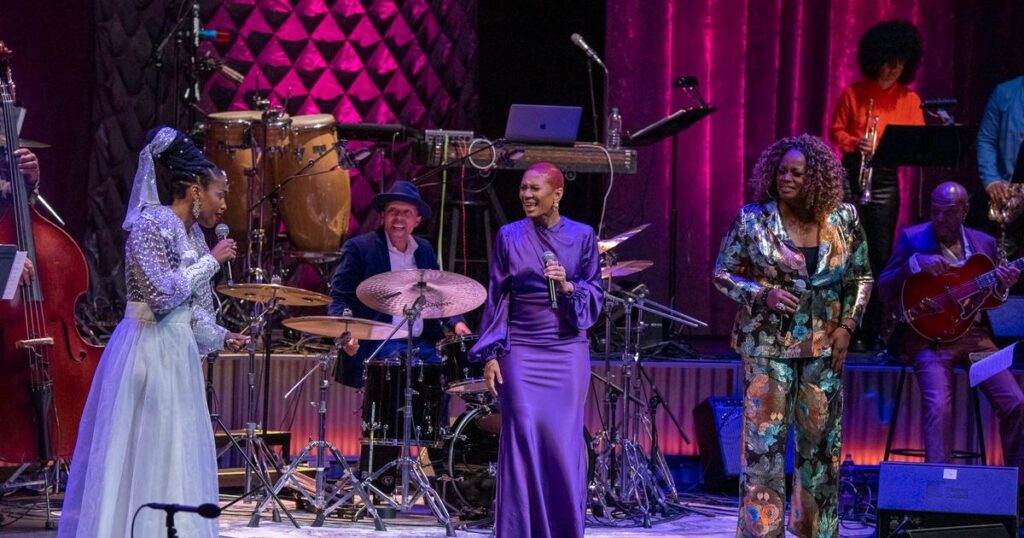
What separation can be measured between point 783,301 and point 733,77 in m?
4.79

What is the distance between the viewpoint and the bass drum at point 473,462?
6.85m

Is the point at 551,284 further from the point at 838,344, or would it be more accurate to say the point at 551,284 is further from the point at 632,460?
the point at 632,460

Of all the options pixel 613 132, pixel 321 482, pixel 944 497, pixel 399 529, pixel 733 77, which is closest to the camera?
pixel 944 497

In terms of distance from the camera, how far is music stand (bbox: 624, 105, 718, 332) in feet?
26.8

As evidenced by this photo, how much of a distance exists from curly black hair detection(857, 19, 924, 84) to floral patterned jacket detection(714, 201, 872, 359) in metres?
3.65

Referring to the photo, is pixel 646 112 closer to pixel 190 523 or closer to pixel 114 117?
pixel 114 117

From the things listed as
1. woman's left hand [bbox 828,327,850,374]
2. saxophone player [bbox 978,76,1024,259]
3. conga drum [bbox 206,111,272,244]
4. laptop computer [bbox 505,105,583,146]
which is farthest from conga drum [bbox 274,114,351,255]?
saxophone player [bbox 978,76,1024,259]

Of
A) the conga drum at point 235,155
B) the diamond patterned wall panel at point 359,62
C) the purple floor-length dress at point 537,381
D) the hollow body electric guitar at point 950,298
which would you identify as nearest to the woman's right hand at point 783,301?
the purple floor-length dress at point 537,381

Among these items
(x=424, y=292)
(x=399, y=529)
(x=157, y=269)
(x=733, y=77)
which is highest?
(x=733, y=77)

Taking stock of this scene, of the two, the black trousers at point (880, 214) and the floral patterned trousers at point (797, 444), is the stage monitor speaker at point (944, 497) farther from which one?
the black trousers at point (880, 214)

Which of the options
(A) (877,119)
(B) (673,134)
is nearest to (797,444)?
(B) (673,134)

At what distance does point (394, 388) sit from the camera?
267 inches

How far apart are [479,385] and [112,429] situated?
7.13 feet

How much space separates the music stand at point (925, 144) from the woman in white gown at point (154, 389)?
4.32m
